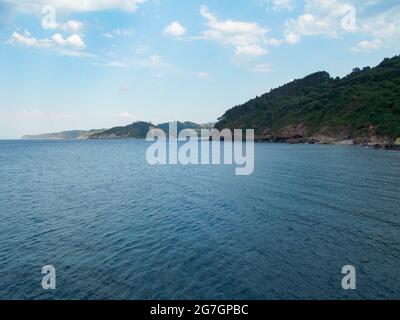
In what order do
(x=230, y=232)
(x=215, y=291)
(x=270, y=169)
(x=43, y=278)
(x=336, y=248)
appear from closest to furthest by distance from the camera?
(x=215, y=291) → (x=43, y=278) → (x=336, y=248) → (x=230, y=232) → (x=270, y=169)

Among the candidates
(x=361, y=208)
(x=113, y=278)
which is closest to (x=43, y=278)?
(x=113, y=278)

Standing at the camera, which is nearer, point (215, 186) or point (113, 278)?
point (113, 278)

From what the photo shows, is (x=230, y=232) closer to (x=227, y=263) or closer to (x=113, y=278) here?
(x=227, y=263)
